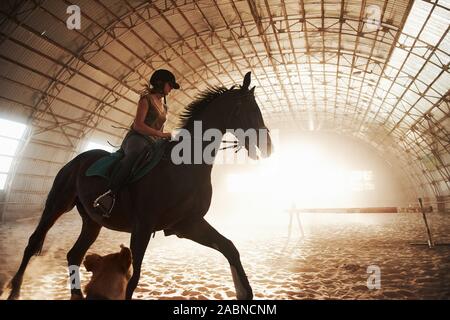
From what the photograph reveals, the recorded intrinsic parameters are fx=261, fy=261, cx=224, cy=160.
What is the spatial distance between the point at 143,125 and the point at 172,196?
107 centimetres

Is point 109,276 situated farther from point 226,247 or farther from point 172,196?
point 226,247

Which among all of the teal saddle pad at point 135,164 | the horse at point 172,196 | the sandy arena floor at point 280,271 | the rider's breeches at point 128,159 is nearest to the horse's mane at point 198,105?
the horse at point 172,196

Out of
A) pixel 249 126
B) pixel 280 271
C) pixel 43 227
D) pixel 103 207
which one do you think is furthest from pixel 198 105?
pixel 280 271

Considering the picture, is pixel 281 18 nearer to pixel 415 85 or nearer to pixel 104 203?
pixel 415 85

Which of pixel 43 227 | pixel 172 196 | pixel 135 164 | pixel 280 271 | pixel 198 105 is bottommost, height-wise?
pixel 280 271

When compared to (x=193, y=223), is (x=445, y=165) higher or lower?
higher

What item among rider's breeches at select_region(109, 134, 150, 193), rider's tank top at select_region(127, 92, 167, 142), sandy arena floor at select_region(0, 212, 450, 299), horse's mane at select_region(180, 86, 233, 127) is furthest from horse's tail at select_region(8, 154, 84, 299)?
horse's mane at select_region(180, 86, 233, 127)

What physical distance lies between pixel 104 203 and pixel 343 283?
4230 millimetres

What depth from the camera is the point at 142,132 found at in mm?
3486

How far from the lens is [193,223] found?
3281 mm

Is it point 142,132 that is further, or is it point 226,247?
point 142,132

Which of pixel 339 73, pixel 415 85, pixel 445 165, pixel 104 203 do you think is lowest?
pixel 104 203

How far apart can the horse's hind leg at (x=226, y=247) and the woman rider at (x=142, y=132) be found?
3.12ft
